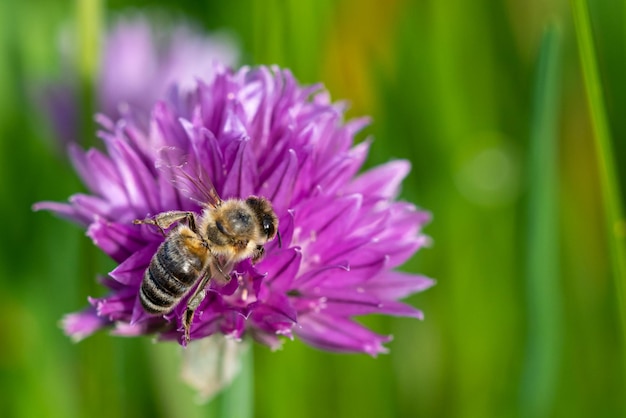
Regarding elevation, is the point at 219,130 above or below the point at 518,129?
below

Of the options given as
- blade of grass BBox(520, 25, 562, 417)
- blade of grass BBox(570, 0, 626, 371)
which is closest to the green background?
blade of grass BBox(520, 25, 562, 417)

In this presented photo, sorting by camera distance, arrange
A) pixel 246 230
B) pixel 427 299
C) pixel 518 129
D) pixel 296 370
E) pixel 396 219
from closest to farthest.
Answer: pixel 246 230
pixel 396 219
pixel 296 370
pixel 427 299
pixel 518 129

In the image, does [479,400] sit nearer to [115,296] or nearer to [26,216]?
[115,296]

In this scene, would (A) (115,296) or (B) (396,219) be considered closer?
(A) (115,296)

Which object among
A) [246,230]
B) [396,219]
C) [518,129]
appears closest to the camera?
[246,230]

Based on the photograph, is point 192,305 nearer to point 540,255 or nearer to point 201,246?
point 201,246

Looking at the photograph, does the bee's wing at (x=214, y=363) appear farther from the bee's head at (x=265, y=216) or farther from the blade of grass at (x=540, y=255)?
the blade of grass at (x=540, y=255)

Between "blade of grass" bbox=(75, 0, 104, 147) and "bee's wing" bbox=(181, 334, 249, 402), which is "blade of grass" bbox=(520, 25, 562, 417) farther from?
"blade of grass" bbox=(75, 0, 104, 147)

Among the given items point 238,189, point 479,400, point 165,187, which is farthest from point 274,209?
point 479,400
